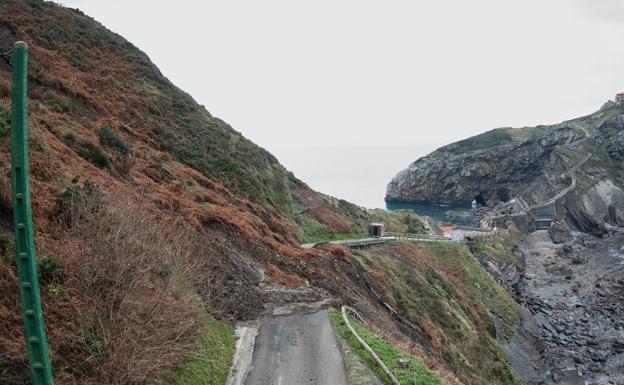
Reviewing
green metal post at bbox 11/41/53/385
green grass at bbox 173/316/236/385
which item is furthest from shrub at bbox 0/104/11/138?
green grass at bbox 173/316/236/385

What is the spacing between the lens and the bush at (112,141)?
1136 inches

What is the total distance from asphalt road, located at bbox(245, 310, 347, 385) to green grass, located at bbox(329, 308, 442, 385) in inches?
26.8

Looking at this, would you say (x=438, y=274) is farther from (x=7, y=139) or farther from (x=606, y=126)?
(x=606, y=126)

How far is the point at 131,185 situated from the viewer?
2486 cm

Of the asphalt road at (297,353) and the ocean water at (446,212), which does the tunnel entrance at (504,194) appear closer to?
the ocean water at (446,212)

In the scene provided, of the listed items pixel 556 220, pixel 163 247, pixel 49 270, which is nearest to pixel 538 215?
pixel 556 220

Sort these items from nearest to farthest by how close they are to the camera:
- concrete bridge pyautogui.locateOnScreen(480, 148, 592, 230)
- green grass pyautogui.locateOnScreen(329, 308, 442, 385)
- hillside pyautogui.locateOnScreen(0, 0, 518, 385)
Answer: hillside pyautogui.locateOnScreen(0, 0, 518, 385), green grass pyautogui.locateOnScreen(329, 308, 442, 385), concrete bridge pyautogui.locateOnScreen(480, 148, 592, 230)

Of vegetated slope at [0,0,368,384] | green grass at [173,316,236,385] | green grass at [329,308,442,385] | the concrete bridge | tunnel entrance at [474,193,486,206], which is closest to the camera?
vegetated slope at [0,0,368,384]

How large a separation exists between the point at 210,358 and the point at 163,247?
442 cm

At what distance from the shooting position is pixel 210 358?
16.9 meters

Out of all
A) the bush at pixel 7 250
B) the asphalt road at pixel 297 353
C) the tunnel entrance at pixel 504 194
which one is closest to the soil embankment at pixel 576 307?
the asphalt road at pixel 297 353

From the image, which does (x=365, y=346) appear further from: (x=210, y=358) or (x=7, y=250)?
(x=7, y=250)

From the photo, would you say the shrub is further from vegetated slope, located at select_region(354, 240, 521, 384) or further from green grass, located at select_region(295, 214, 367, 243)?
green grass, located at select_region(295, 214, 367, 243)

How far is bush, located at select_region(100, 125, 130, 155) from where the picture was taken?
1136 inches
